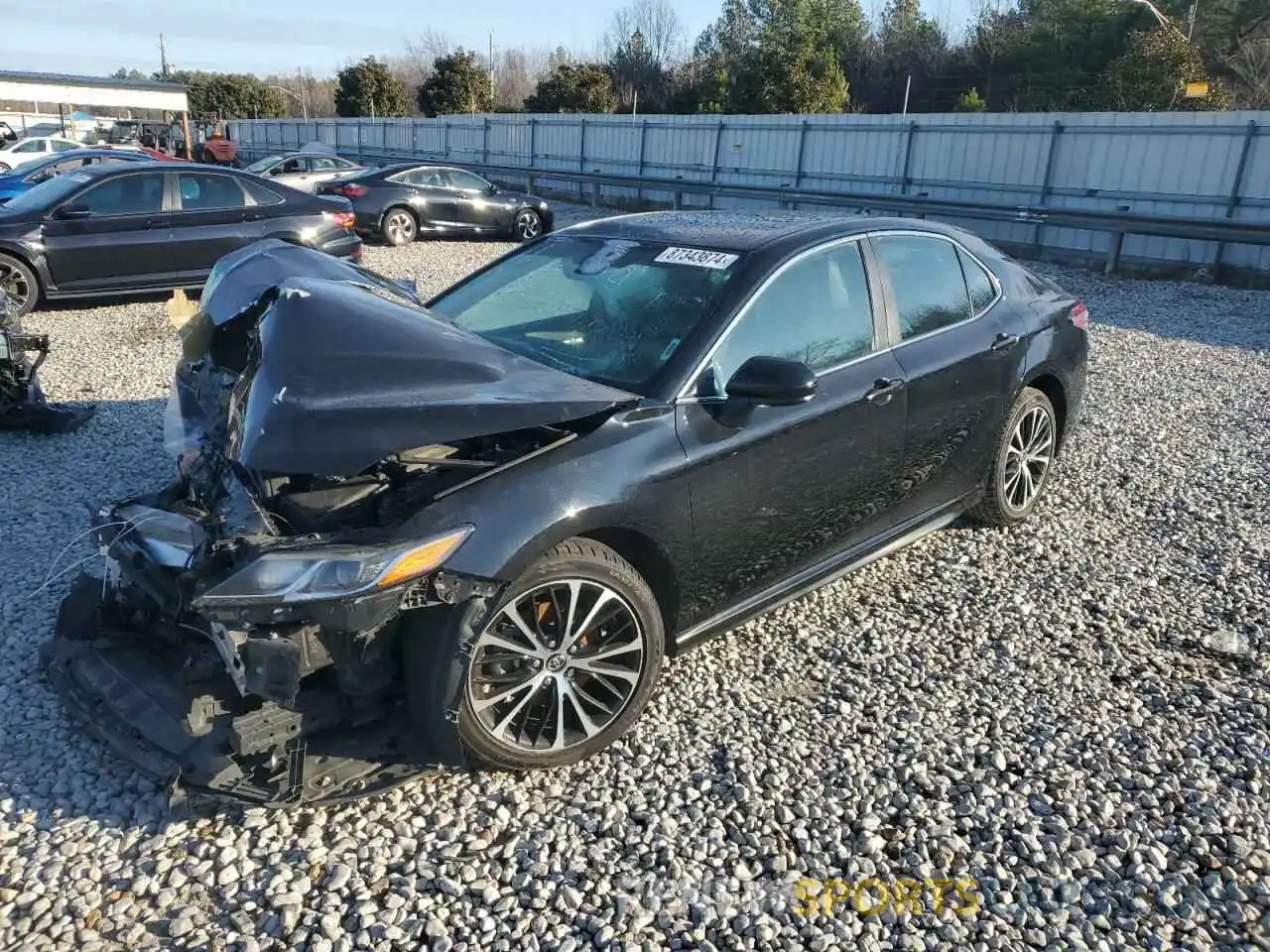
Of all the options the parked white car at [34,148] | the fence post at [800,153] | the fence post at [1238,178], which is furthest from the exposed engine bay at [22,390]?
the parked white car at [34,148]

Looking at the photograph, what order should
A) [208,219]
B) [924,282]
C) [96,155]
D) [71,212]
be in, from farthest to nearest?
1. [96,155]
2. [208,219]
3. [71,212]
4. [924,282]

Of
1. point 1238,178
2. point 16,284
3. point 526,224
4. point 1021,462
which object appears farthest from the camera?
point 526,224

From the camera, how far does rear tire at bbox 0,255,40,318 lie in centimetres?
948

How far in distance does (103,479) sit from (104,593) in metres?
2.44

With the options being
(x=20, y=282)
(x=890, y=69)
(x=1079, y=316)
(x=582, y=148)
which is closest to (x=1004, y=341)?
(x=1079, y=316)

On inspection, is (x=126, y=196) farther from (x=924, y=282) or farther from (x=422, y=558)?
(x=422, y=558)

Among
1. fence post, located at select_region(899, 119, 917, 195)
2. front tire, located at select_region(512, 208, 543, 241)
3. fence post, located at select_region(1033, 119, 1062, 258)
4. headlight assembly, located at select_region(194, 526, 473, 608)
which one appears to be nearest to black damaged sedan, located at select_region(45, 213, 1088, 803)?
headlight assembly, located at select_region(194, 526, 473, 608)

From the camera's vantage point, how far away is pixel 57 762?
316cm

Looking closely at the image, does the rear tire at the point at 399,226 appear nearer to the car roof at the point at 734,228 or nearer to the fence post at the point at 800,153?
the fence post at the point at 800,153

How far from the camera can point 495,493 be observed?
2.89 meters

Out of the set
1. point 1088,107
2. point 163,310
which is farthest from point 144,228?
point 1088,107

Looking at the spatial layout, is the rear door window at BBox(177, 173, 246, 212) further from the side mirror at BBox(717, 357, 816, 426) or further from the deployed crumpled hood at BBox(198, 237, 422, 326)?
the side mirror at BBox(717, 357, 816, 426)

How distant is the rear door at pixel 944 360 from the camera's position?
4.21 metres

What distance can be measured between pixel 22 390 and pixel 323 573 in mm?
4942
